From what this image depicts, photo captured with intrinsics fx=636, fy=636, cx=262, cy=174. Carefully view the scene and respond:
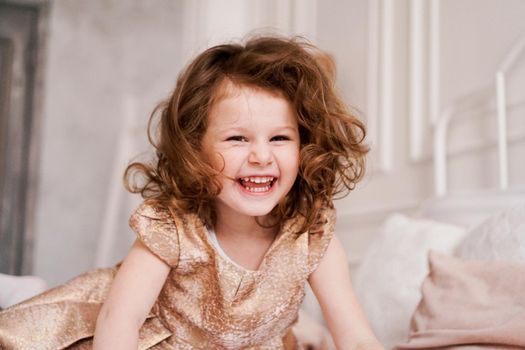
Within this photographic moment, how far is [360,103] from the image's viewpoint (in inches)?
112

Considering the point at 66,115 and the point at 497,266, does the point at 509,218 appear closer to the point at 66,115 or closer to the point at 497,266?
the point at 497,266

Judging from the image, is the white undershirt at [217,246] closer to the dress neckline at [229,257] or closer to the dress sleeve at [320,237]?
the dress neckline at [229,257]

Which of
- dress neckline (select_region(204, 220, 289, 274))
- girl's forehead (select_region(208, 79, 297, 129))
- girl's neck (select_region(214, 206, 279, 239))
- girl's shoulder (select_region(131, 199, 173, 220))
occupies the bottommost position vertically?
dress neckline (select_region(204, 220, 289, 274))

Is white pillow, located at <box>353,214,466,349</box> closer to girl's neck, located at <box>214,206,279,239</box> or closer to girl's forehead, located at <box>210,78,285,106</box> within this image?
girl's neck, located at <box>214,206,279,239</box>

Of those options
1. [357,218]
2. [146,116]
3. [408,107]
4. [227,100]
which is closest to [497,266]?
[227,100]

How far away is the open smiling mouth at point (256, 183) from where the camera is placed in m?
1.17

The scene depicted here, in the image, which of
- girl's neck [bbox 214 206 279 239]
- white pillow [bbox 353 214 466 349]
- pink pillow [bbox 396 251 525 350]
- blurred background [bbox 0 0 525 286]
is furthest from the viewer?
blurred background [bbox 0 0 525 286]

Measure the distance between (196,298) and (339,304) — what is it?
280mm

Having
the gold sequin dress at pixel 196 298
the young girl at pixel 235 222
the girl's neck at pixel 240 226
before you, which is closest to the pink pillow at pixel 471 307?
the young girl at pixel 235 222

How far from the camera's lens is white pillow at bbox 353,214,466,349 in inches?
58.4

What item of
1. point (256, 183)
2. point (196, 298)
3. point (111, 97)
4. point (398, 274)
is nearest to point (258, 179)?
point (256, 183)

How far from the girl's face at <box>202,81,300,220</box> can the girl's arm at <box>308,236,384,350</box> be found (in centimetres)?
18

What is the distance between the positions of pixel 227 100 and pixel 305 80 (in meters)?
0.16

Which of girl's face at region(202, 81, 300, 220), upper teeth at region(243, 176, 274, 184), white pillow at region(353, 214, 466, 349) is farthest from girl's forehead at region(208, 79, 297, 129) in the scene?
white pillow at region(353, 214, 466, 349)
